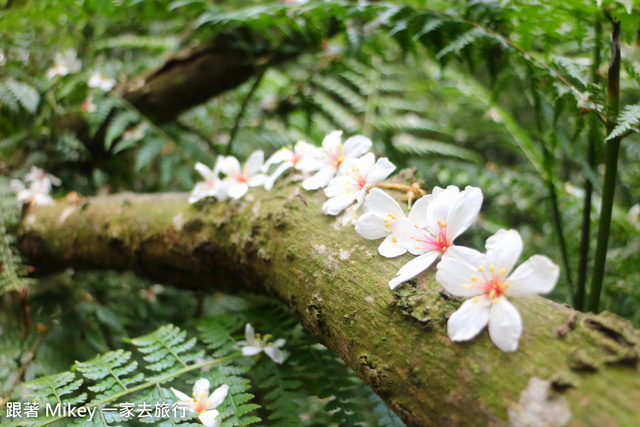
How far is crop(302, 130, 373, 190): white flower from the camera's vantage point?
1197 mm

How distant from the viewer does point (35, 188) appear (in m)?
1.94

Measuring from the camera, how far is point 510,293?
0.75 m

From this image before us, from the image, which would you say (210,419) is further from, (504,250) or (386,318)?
(504,250)

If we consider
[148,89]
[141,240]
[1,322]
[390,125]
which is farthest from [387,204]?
[1,322]

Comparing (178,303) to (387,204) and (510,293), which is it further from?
(510,293)

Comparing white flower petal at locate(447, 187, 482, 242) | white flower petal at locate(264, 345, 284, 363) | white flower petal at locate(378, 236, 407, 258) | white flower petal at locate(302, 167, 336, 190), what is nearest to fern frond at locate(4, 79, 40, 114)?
white flower petal at locate(302, 167, 336, 190)

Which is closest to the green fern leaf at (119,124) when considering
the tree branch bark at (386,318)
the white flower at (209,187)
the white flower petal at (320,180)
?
the tree branch bark at (386,318)

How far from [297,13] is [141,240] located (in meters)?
1.10

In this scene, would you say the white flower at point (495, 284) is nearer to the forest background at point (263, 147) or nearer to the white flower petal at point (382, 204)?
the forest background at point (263, 147)

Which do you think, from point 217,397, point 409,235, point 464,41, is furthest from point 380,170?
point 217,397

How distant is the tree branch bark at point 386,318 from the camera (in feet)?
2.10

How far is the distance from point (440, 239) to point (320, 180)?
1.49ft

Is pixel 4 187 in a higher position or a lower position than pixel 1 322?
higher

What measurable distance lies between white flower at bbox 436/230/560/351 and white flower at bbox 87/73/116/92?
210 centimetres
